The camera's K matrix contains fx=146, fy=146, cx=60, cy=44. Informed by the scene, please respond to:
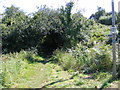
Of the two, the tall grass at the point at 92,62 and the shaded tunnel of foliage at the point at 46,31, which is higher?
the shaded tunnel of foliage at the point at 46,31

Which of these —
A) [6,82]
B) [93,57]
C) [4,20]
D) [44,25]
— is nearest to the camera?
[6,82]

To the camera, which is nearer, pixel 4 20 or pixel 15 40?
pixel 15 40

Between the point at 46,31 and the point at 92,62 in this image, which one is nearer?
the point at 92,62

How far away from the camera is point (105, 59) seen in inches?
230

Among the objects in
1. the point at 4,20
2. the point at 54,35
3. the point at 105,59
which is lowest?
the point at 105,59

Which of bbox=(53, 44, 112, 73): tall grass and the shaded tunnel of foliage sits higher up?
the shaded tunnel of foliage

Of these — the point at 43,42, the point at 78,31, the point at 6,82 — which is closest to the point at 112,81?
the point at 6,82

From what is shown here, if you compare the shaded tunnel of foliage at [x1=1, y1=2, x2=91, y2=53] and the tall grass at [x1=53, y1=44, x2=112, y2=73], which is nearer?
the tall grass at [x1=53, y1=44, x2=112, y2=73]

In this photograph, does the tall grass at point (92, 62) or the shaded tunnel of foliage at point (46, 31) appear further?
the shaded tunnel of foliage at point (46, 31)

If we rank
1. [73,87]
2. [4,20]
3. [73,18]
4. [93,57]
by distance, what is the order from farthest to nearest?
[4,20]
[73,18]
[93,57]
[73,87]

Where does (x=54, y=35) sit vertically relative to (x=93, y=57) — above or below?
above

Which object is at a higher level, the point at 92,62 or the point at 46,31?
the point at 46,31

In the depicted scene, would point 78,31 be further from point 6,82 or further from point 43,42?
point 6,82

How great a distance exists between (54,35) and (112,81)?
27.7 ft
